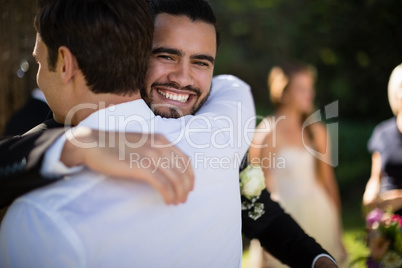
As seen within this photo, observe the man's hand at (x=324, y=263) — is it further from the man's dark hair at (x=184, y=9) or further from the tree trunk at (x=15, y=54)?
the tree trunk at (x=15, y=54)

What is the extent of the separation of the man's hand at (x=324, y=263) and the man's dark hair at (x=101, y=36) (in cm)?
119

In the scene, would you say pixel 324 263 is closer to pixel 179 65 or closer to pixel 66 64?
pixel 179 65

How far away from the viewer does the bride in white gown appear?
205 inches

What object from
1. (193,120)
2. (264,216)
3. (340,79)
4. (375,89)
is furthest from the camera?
(340,79)

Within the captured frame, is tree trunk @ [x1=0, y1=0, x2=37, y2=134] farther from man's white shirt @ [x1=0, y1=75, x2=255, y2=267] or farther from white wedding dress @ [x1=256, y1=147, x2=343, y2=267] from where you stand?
white wedding dress @ [x1=256, y1=147, x2=343, y2=267]

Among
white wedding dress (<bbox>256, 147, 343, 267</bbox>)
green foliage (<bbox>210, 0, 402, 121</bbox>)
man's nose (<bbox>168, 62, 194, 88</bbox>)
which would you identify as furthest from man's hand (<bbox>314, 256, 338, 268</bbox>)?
green foliage (<bbox>210, 0, 402, 121</bbox>)

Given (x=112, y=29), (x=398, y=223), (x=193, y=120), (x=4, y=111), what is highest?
(x=112, y=29)

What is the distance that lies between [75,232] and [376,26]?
761 centimetres

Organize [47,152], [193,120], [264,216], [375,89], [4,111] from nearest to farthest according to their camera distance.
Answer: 1. [47,152]
2. [193,120]
3. [264,216]
4. [4,111]
5. [375,89]

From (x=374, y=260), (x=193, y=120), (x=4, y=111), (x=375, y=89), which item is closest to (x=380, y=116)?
(x=375, y=89)

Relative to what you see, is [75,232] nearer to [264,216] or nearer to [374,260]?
[264,216]

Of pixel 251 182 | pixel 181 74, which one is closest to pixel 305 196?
pixel 251 182

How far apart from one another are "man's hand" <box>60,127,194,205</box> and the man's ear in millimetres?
218

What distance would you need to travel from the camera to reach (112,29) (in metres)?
1.50
